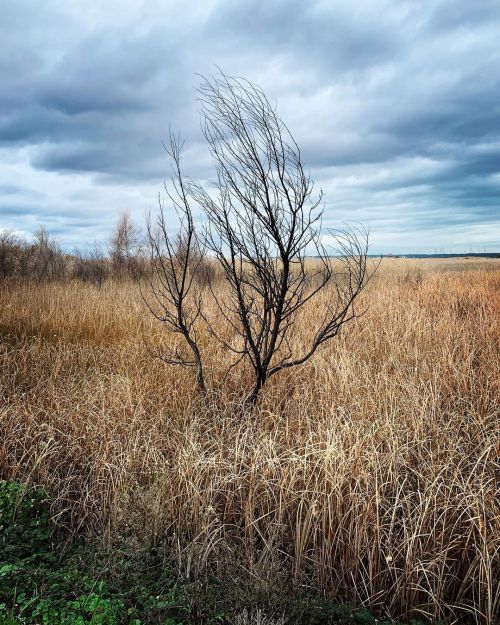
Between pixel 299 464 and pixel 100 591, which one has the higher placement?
pixel 299 464

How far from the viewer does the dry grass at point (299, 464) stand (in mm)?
2877

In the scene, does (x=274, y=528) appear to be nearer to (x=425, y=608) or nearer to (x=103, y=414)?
(x=425, y=608)

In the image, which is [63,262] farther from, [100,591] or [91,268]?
[100,591]

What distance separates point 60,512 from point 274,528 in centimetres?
151

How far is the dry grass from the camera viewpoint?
2877 millimetres

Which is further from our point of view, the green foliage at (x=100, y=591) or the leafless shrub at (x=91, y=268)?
the leafless shrub at (x=91, y=268)

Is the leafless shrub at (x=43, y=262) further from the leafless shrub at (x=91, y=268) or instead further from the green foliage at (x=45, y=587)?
the green foliage at (x=45, y=587)

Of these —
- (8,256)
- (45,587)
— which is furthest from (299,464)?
(8,256)

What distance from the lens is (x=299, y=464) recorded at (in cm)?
335

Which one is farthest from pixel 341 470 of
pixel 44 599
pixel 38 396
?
pixel 38 396

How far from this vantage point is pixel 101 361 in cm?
632

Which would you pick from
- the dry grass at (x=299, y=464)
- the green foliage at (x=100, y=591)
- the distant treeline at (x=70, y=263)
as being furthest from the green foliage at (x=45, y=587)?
the distant treeline at (x=70, y=263)

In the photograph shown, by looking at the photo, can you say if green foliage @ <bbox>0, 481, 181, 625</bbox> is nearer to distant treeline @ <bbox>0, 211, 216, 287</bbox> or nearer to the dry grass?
the dry grass

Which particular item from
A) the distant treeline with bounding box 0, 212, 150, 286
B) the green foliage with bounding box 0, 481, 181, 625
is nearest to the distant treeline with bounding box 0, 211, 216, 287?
the distant treeline with bounding box 0, 212, 150, 286
